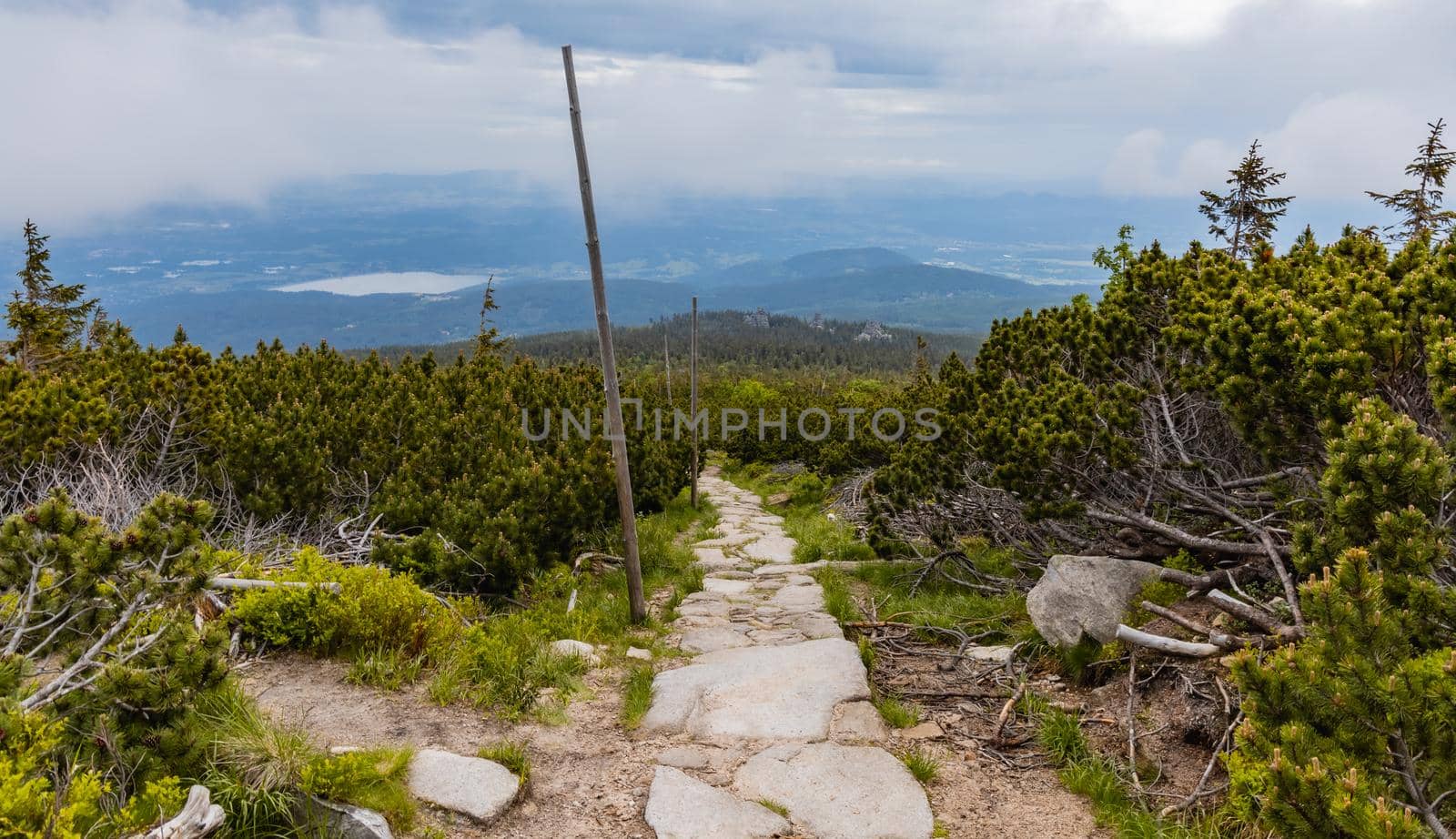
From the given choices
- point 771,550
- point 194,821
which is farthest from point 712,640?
point 771,550

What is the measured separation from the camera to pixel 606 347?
628 cm

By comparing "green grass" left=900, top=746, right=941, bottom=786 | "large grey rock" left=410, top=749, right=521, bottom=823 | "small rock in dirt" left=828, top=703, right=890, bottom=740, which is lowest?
"small rock in dirt" left=828, top=703, right=890, bottom=740

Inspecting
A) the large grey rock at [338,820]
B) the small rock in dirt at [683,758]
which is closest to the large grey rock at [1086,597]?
the small rock in dirt at [683,758]

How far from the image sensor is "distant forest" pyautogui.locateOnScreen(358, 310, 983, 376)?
344 feet

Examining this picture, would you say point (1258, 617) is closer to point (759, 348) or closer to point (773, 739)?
point (773, 739)

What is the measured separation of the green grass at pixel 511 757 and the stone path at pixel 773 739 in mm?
631

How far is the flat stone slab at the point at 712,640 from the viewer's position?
6.28 meters

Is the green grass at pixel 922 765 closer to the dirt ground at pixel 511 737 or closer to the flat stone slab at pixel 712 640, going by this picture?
the dirt ground at pixel 511 737

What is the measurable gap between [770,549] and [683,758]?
6871 millimetres

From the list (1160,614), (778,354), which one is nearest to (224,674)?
(1160,614)

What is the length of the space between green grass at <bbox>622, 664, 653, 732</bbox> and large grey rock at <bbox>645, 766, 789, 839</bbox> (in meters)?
0.81

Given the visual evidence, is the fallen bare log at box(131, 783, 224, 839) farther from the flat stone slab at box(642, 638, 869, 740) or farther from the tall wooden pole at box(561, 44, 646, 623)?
the tall wooden pole at box(561, 44, 646, 623)

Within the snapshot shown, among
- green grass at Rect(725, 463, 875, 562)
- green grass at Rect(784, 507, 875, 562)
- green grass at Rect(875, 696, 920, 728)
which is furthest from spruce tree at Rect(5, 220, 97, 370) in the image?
green grass at Rect(875, 696, 920, 728)

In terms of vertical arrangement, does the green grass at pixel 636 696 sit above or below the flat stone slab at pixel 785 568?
above
